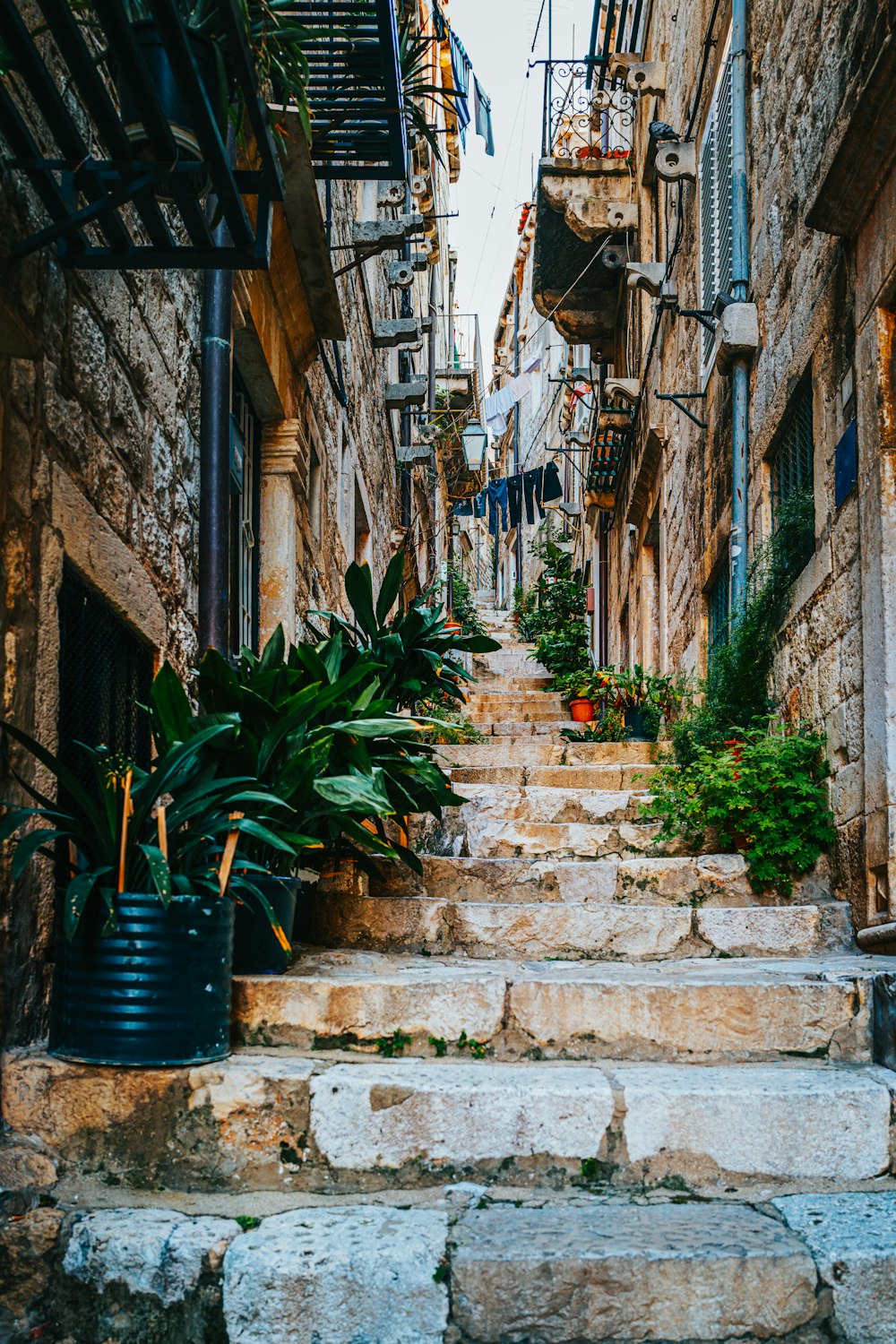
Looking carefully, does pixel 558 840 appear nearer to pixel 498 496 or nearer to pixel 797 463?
pixel 797 463

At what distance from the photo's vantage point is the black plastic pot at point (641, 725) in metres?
8.43

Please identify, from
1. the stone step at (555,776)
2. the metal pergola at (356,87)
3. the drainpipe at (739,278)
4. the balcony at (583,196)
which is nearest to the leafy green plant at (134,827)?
the metal pergola at (356,87)

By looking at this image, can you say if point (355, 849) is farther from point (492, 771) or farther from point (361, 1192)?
point (492, 771)

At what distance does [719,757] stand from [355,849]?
1582 mm

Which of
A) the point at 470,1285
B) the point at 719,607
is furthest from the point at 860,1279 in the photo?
the point at 719,607

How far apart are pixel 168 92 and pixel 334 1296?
2510mm

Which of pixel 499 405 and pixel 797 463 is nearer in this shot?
pixel 797 463

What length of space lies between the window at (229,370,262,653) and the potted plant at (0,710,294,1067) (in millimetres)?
2652

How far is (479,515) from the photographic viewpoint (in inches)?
955

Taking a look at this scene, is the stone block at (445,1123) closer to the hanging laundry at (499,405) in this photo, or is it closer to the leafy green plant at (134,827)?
the leafy green plant at (134,827)

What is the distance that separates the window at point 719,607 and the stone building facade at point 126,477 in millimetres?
2302

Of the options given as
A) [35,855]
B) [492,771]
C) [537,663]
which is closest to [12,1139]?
[35,855]

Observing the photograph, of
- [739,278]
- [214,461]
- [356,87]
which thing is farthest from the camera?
[739,278]

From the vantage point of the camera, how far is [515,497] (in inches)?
896
